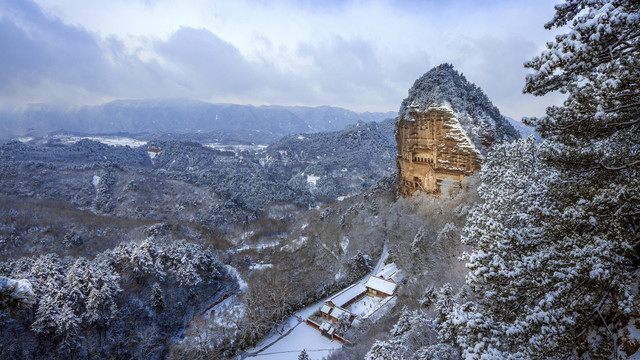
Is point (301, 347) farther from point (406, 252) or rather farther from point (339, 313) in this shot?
point (406, 252)

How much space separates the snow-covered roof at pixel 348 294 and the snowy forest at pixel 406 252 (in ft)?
7.55

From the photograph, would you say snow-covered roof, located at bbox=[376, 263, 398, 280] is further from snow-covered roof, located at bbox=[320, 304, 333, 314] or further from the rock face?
the rock face

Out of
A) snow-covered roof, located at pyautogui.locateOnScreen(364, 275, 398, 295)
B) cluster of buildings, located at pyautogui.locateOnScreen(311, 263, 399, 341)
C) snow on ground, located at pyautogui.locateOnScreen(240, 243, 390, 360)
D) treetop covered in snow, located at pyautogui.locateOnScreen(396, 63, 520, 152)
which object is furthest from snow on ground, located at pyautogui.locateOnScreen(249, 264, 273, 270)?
treetop covered in snow, located at pyautogui.locateOnScreen(396, 63, 520, 152)

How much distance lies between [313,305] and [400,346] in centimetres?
1901

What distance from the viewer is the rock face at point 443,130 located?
121 feet

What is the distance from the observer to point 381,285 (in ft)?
104

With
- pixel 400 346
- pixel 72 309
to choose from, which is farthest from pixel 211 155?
pixel 400 346

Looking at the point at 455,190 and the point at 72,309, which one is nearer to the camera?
the point at 72,309

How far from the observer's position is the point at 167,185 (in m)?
90.6

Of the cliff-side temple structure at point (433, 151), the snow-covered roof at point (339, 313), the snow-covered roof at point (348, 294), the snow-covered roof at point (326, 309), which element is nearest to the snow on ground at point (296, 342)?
the snow-covered roof at point (326, 309)

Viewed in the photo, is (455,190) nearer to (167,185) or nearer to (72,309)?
(72,309)

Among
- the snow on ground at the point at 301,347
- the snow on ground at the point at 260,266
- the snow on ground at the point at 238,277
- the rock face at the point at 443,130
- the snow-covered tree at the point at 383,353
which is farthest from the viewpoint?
the snow on ground at the point at 260,266

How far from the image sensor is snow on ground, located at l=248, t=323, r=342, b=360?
2534 cm

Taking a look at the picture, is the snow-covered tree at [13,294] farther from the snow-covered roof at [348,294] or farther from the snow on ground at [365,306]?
the snow-covered roof at [348,294]
